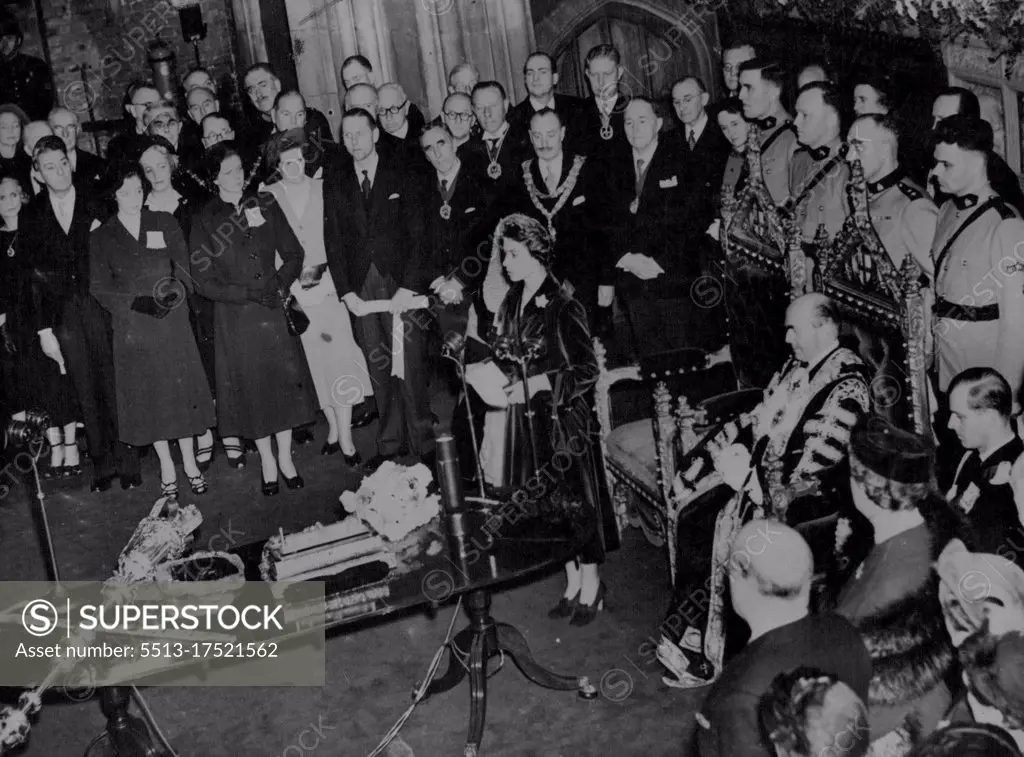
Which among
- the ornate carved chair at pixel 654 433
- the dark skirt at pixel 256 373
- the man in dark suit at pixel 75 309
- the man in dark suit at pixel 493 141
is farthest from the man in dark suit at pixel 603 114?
the man in dark suit at pixel 75 309

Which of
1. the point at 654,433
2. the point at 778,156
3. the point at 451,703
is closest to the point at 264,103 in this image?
the point at 778,156

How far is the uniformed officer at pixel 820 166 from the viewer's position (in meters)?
5.27

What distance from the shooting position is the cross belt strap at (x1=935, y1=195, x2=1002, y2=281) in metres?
4.44

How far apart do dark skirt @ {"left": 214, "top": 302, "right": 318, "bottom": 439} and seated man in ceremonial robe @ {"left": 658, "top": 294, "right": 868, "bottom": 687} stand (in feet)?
7.72

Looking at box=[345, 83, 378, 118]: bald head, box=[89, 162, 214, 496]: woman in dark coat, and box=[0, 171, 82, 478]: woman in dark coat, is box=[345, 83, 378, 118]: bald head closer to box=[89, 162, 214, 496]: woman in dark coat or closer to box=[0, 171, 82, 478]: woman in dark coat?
box=[89, 162, 214, 496]: woman in dark coat

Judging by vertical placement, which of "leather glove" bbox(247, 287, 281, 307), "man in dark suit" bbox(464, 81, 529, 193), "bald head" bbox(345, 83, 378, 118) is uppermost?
"bald head" bbox(345, 83, 378, 118)

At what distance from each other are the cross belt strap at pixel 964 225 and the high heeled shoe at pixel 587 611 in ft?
5.72

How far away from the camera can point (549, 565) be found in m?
4.18

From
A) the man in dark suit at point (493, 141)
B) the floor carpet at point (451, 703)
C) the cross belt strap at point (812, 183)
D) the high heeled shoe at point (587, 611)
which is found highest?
the man in dark suit at point (493, 141)

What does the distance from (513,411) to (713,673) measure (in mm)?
1204

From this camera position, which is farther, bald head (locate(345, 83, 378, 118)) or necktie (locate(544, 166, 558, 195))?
bald head (locate(345, 83, 378, 118))

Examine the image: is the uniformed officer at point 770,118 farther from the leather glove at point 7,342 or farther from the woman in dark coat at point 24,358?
the leather glove at point 7,342

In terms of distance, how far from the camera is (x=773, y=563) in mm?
2936

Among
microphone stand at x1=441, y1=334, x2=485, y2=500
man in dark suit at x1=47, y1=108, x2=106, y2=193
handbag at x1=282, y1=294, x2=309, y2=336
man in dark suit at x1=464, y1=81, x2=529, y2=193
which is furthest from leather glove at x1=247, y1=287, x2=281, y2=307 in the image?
microphone stand at x1=441, y1=334, x2=485, y2=500
